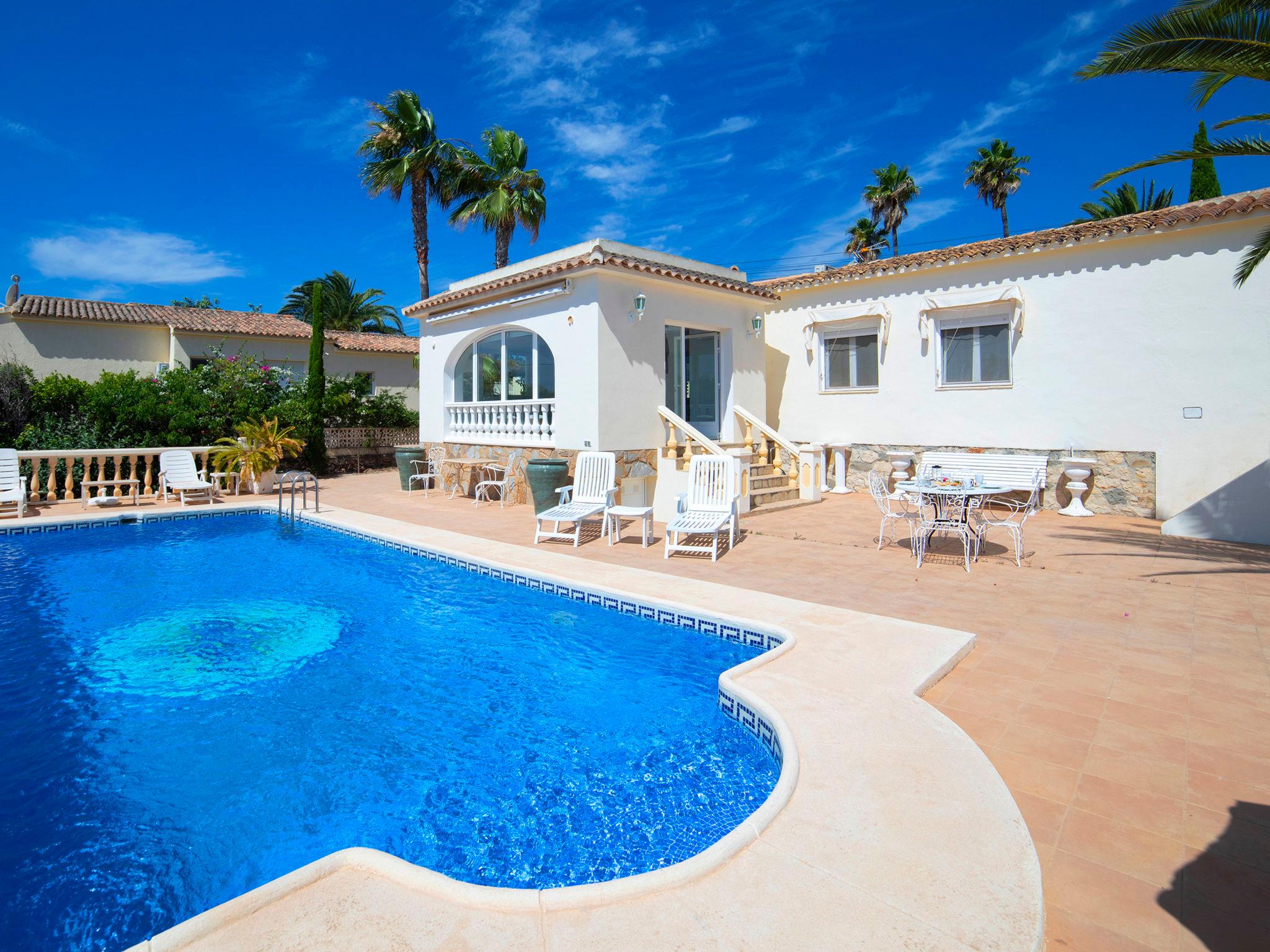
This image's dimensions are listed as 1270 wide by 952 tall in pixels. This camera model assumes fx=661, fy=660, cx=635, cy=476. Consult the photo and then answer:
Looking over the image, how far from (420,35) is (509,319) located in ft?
31.7

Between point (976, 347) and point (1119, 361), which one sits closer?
point (1119, 361)

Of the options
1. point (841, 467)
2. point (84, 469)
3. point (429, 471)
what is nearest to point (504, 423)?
point (429, 471)

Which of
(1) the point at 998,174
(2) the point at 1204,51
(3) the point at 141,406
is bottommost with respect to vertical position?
(3) the point at 141,406

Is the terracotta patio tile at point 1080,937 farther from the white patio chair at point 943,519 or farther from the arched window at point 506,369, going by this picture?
the arched window at point 506,369

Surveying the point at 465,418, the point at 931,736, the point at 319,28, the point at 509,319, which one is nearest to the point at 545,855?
the point at 931,736

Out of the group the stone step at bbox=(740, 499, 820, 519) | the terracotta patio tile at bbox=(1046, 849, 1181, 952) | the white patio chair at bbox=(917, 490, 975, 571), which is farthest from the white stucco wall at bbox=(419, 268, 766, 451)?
the terracotta patio tile at bbox=(1046, 849, 1181, 952)

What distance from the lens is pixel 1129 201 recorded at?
26578 mm

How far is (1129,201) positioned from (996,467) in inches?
867

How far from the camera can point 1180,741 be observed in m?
3.76

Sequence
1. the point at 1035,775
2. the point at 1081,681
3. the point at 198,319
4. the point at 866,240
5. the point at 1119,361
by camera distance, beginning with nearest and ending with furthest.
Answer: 1. the point at 1035,775
2. the point at 1081,681
3. the point at 1119,361
4. the point at 198,319
5. the point at 866,240

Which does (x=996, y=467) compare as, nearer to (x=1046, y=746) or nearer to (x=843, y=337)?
(x=843, y=337)

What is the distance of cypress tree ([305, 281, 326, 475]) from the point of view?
20.6m

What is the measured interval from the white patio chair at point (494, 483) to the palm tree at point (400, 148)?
1543 cm

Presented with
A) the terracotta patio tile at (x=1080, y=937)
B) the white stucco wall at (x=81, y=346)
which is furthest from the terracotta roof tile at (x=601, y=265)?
the white stucco wall at (x=81, y=346)
